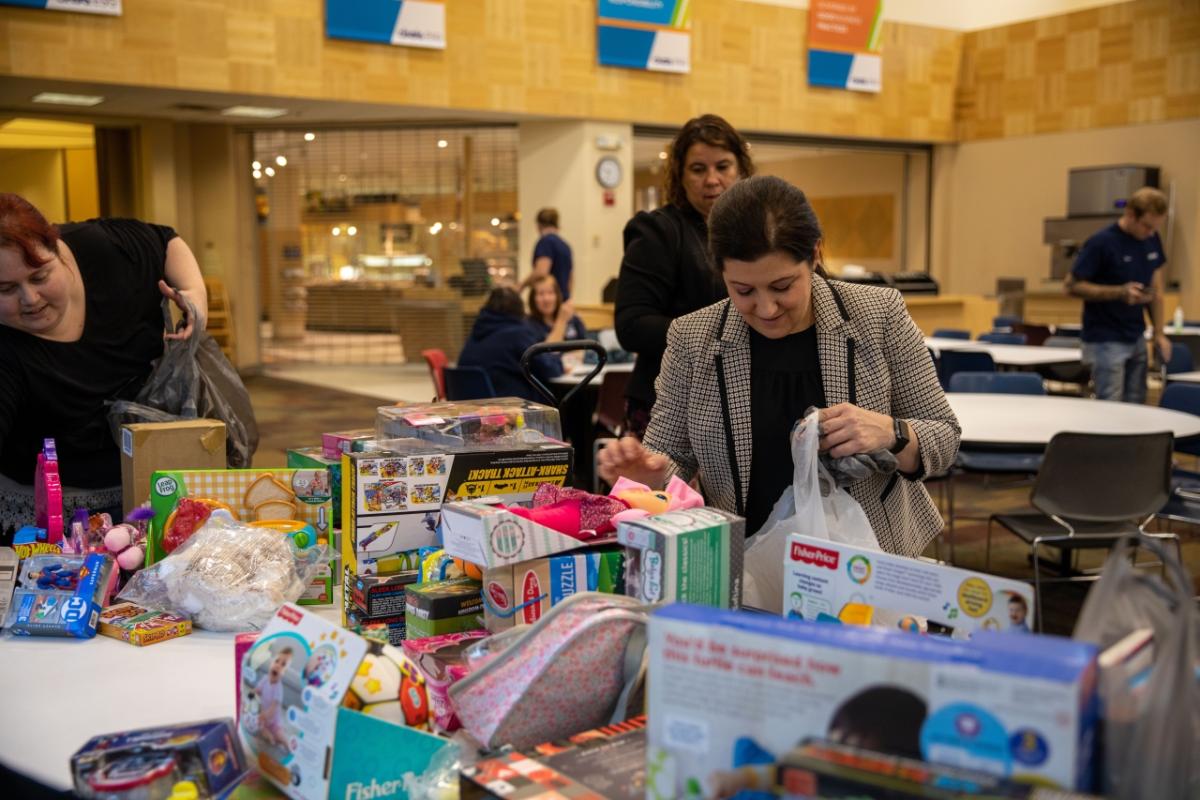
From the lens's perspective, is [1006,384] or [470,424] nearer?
[470,424]

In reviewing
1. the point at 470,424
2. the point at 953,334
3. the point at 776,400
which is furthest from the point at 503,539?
the point at 953,334

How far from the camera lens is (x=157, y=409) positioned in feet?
8.45

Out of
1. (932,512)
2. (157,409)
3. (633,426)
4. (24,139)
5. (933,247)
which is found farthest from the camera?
(933,247)

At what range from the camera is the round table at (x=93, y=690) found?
1.50 meters

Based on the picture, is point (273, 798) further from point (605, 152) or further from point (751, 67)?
point (751, 67)

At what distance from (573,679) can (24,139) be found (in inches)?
570

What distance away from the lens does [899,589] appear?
1346mm

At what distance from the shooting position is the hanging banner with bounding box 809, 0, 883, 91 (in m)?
12.9

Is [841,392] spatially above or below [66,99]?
below

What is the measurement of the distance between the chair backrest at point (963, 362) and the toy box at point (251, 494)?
4945 mm

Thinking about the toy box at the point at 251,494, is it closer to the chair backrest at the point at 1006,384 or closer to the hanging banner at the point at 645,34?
the chair backrest at the point at 1006,384

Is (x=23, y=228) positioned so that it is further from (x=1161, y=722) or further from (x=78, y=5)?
(x=78, y=5)

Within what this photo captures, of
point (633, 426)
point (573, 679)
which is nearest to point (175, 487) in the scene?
point (573, 679)

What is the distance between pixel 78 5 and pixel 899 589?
891 centimetres
